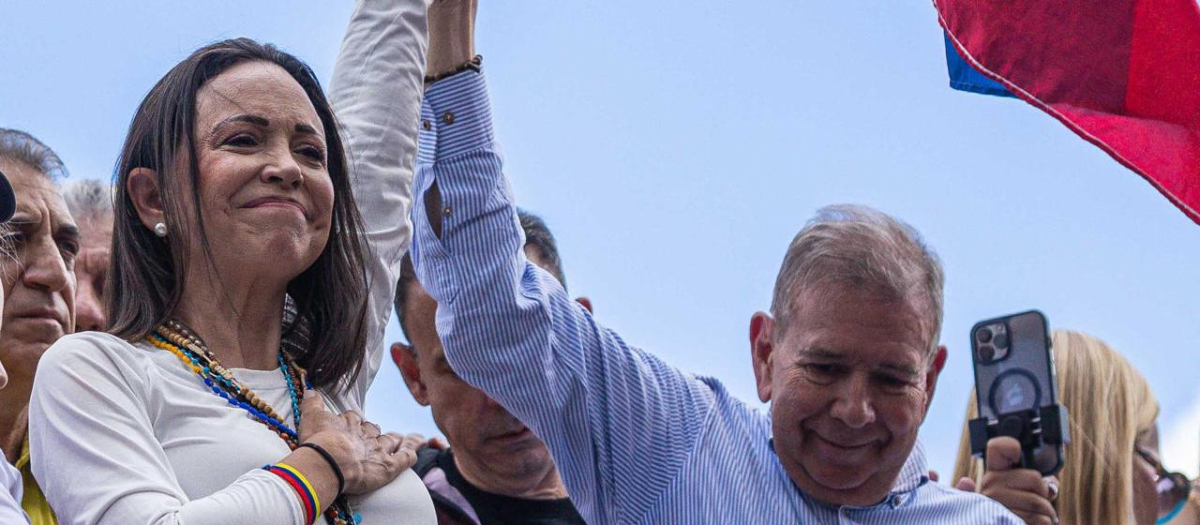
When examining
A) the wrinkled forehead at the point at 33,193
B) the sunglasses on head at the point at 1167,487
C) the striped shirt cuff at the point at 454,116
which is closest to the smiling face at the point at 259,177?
the striped shirt cuff at the point at 454,116

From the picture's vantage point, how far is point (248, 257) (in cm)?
241

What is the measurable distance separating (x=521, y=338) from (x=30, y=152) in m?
1.11

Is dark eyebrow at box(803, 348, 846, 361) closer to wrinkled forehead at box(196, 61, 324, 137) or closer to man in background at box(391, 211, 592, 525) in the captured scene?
man in background at box(391, 211, 592, 525)

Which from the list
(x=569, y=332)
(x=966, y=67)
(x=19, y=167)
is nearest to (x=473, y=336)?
(x=569, y=332)

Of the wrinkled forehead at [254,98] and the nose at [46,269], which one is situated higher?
the wrinkled forehead at [254,98]

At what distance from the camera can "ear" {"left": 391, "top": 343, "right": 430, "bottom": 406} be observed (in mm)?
4020

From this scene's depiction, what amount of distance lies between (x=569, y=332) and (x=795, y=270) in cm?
56

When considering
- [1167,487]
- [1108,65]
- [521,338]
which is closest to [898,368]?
[521,338]

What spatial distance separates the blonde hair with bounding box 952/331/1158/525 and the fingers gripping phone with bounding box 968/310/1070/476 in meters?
0.31

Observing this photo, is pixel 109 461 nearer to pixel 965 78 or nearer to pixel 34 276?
pixel 34 276

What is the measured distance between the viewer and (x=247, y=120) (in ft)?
8.13

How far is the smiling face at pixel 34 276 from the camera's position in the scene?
301 centimetres

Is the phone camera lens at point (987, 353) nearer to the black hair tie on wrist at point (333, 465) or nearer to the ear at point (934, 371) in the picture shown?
the ear at point (934, 371)

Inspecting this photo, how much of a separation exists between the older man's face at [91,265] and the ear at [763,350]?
1490mm
